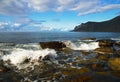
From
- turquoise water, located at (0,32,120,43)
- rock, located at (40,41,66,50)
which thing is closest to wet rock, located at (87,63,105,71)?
rock, located at (40,41,66,50)

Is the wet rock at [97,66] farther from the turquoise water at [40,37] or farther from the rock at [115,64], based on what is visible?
the turquoise water at [40,37]

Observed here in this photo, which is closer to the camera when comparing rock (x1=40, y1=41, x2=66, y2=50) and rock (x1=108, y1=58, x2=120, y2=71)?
rock (x1=108, y1=58, x2=120, y2=71)

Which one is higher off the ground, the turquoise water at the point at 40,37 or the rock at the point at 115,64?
the turquoise water at the point at 40,37

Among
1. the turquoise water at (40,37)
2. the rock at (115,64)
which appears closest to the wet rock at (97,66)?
the rock at (115,64)

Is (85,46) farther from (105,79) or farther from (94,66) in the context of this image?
(105,79)

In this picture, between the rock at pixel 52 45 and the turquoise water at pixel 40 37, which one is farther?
the turquoise water at pixel 40 37

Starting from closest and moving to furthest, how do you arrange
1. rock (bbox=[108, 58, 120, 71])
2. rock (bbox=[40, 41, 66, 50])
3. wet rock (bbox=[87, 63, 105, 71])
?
rock (bbox=[108, 58, 120, 71]) → wet rock (bbox=[87, 63, 105, 71]) → rock (bbox=[40, 41, 66, 50])

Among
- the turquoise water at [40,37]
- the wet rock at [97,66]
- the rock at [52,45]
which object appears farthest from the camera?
the turquoise water at [40,37]

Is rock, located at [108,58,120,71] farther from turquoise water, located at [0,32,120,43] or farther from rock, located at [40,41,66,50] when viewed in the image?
turquoise water, located at [0,32,120,43]

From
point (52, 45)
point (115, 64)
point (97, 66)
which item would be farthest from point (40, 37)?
point (115, 64)

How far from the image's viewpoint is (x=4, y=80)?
1348 cm

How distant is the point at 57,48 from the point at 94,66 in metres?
14.5

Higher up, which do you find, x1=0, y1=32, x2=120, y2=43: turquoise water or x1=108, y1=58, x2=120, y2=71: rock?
x1=0, y1=32, x2=120, y2=43: turquoise water

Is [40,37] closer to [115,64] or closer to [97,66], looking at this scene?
[97,66]
